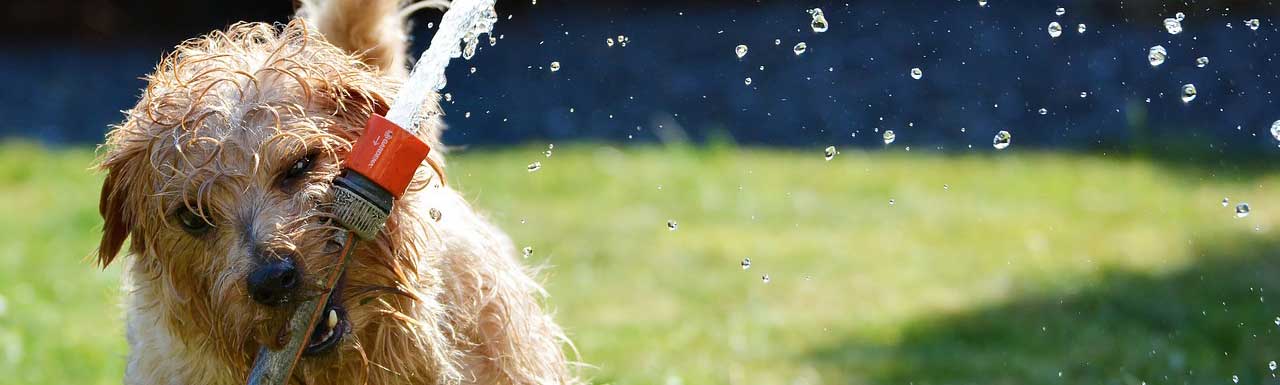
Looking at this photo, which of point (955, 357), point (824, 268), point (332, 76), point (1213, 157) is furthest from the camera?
point (1213, 157)

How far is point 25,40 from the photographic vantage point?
47.4ft

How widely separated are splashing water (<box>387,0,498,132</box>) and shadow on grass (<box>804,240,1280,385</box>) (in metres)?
2.32

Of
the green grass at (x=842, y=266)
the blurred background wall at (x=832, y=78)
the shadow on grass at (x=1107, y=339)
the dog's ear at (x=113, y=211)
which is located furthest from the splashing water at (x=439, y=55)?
the blurred background wall at (x=832, y=78)

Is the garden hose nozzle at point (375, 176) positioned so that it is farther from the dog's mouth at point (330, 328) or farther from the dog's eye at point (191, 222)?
the dog's eye at point (191, 222)

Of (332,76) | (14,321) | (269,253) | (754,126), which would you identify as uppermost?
(754,126)

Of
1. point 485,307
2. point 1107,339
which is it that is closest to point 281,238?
point 485,307

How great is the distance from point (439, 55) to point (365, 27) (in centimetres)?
107

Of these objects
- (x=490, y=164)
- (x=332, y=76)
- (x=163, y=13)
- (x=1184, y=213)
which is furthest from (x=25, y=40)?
(x=332, y=76)

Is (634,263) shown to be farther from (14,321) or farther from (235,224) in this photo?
(235,224)

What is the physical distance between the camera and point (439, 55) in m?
3.30

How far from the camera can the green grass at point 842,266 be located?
5355mm

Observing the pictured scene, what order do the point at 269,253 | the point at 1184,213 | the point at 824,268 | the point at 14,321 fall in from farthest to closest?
1. the point at 1184,213
2. the point at 824,268
3. the point at 14,321
4. the point at 269,253

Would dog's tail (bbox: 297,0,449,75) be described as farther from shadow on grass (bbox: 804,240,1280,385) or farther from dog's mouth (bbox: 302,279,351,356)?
shadow on grass (bbox: 804,240,1280,385)

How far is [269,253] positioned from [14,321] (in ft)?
11.9
